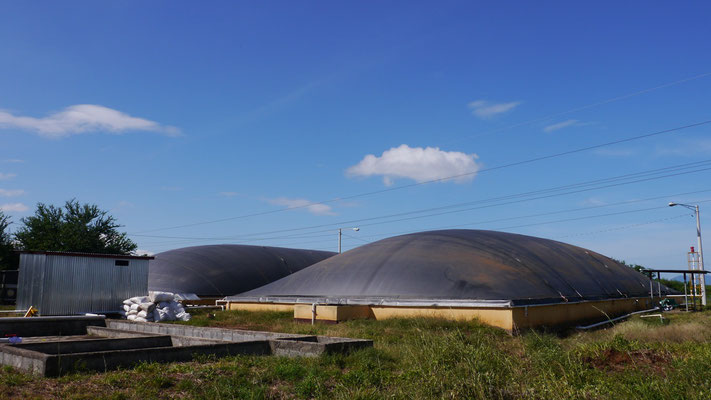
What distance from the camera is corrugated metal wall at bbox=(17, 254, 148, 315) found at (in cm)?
Answer: 2631

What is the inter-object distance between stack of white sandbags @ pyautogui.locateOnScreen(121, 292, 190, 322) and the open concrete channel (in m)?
6.16

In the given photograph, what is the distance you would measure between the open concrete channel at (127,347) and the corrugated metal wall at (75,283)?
21.6 ft

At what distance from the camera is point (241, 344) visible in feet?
42.2

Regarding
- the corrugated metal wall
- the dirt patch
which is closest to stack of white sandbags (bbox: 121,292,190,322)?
the corrugated metal wall

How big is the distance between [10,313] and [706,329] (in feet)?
96.2

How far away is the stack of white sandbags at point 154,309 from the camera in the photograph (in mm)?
26802

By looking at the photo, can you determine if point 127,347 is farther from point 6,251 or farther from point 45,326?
point 6,251

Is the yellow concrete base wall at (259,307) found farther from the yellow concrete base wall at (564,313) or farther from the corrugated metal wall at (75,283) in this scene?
the yellow concrete base wall at (564,313)

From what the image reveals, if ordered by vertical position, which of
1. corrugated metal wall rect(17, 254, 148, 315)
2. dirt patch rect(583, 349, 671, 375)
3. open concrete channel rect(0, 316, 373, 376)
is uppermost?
corrugated metal wall rect(17, 254, 148, 315)

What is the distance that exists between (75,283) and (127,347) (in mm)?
14586

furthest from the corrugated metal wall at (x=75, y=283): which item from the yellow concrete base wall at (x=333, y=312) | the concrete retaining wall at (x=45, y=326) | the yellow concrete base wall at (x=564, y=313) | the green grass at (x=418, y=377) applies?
the yellow concrete base wall at (x=564, y=313)

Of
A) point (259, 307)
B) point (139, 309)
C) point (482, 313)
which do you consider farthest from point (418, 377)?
point (139, 309)

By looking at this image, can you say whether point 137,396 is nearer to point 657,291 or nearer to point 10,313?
point 10,313

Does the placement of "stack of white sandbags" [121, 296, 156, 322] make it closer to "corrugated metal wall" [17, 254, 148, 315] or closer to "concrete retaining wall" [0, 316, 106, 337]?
"corrugated metal wall" [17, 254, 148, 315]
